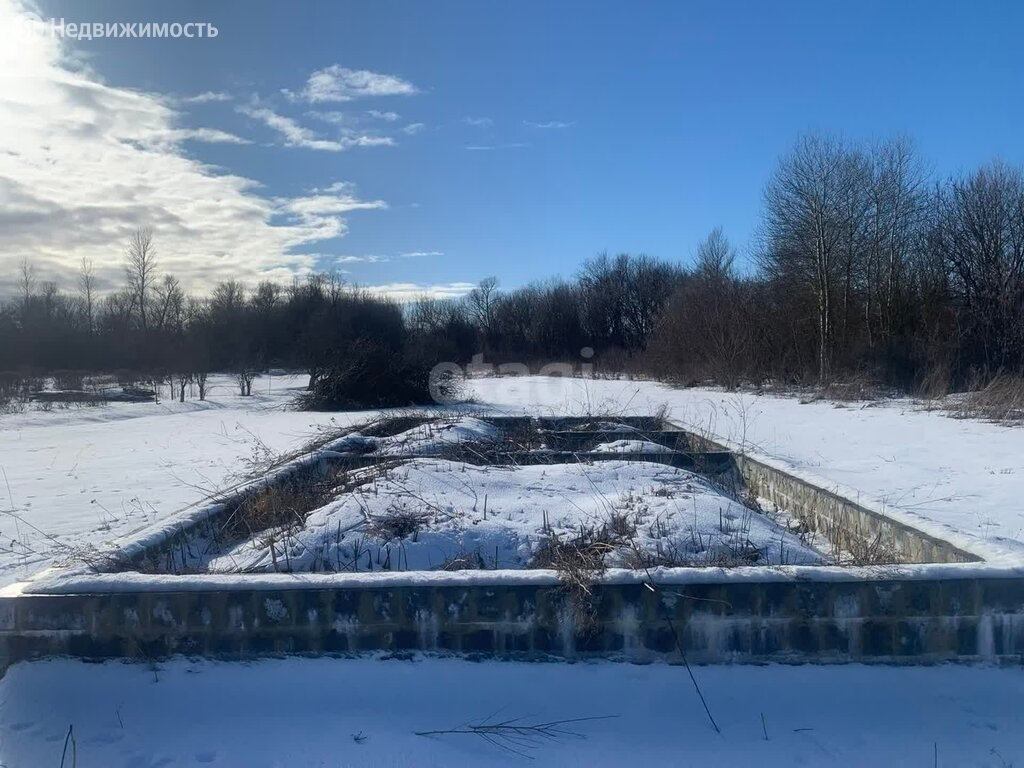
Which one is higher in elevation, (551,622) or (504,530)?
(504,530)

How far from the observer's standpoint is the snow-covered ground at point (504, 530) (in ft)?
14.9

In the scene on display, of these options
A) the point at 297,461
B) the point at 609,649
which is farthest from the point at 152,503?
the point at 609,649

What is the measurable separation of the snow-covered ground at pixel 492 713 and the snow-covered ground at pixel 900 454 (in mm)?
1118

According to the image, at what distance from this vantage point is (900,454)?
9719 mm

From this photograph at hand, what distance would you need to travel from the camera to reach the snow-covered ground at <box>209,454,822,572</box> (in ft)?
14.9

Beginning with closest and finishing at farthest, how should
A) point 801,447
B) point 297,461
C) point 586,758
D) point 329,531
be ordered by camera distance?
point 586,758 < point 329,531 < point 297,461 < point 801,447

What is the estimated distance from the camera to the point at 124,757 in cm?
300

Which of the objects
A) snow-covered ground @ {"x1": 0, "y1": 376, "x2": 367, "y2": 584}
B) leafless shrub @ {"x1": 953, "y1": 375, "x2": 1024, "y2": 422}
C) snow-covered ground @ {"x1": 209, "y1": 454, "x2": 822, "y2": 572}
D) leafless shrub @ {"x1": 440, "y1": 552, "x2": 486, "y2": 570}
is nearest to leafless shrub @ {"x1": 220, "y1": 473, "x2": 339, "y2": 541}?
snow-covered ground @ {"x1": 209, "y1": 454, "x2": 822, "y2": 572}

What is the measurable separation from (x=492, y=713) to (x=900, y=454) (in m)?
8.15

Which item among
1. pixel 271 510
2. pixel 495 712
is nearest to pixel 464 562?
pixel 495 712

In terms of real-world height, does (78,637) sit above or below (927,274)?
below

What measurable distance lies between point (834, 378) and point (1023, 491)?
16.6m

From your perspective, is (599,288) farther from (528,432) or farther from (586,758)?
(586,758)

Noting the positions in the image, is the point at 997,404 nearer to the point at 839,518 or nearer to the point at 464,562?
the point at 839,518
